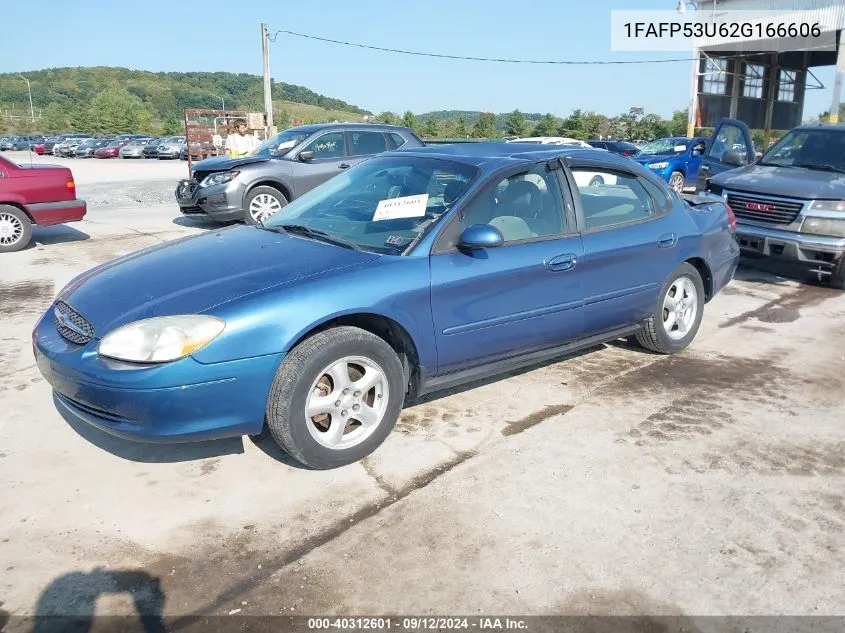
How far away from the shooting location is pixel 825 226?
7.41 meters

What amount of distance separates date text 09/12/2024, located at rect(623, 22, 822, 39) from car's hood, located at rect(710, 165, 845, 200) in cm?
2100

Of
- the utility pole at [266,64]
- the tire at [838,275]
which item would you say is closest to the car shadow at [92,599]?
the tire at [838,275]

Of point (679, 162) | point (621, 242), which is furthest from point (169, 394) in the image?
point (679, 162)

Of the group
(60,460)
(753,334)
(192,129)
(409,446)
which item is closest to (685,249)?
(753,334)

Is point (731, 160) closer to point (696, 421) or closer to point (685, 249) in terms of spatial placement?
point (685, 249)

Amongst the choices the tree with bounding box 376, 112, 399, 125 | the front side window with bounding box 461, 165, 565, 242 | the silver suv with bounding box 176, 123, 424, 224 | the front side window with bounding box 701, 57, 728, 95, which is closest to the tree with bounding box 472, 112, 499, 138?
the tree with bounding box 376, 112, 399, 125

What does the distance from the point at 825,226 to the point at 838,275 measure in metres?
0.61

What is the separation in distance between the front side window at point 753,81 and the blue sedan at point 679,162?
66.4ft

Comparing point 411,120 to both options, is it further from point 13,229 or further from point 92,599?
point 92,599

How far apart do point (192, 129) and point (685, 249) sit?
19.4 m

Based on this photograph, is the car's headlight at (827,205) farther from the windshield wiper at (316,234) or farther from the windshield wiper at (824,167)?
the windshield wiper at (316,234)

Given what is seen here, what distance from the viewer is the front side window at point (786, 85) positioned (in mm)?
38562

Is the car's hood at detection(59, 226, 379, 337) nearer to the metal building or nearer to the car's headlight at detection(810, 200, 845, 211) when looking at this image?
the car's headlight at detection(810, 200, 845, 211)

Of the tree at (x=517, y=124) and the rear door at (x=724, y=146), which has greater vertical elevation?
the tree at (x=517, y=124)
